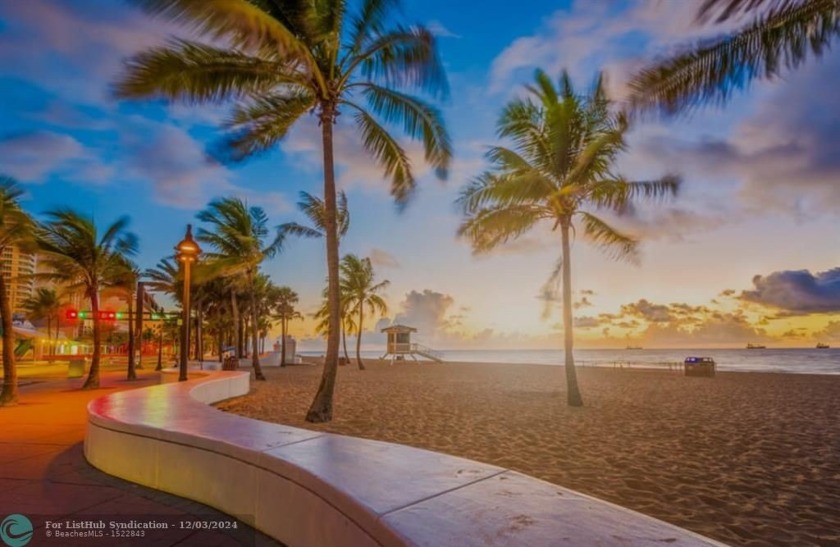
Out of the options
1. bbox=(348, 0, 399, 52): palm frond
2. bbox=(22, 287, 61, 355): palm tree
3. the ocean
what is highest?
bbox=(348, 0, 399, 52): palm frond

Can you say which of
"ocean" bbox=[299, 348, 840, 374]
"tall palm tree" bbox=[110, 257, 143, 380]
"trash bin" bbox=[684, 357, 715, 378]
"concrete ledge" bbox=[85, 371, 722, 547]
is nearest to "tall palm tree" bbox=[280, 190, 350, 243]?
"tall palm tree" bbox=[110, 257, 143, 380]

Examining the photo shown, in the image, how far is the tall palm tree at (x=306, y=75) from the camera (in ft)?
23.8

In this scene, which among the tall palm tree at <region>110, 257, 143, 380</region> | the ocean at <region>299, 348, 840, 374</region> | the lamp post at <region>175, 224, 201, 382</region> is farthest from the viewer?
the ocean at <region>299, 348, 840, 374</region>

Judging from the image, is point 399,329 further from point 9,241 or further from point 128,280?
point 9,241

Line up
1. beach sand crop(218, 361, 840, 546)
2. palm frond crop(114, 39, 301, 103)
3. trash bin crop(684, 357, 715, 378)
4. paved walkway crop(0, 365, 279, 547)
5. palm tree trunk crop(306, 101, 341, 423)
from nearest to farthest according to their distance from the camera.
Answer: paved walkway crop(0, 365, 279, 547) → beach sand crop(218, 361, 840, 546) → palm frond crop(114, 39, 301, 103) → palm tree trunk crop(306, 101, 341, 423) → trash bin crop(684, 357, 715, 378)

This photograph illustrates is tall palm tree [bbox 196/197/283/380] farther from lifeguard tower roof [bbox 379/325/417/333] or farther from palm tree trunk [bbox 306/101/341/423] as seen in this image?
lifeguard tower roof [bbox 379/325/417/333]

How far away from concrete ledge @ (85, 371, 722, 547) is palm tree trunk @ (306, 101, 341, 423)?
515 cm

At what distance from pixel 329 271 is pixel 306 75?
13.3 feet

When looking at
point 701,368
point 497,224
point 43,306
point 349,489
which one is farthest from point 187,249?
point 43,306

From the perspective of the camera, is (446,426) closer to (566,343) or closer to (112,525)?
(566,343)

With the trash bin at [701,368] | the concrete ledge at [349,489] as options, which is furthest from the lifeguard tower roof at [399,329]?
the concrete ledge at [349,489]

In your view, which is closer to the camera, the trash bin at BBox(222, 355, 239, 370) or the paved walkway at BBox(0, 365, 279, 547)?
the paved walkway at BBox(0, 365, 279, 547)

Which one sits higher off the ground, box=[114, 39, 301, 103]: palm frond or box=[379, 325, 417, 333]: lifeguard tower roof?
box=[114, 39, 301, 103]: palm frond

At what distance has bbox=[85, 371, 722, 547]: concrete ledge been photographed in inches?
70.9
